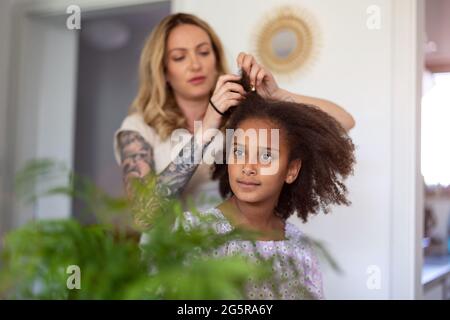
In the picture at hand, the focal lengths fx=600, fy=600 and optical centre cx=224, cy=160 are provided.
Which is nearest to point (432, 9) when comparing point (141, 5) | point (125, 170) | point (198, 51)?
point (198, 51)

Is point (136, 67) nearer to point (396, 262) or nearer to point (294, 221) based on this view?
point (294, 221)

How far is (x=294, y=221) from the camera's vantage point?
1397mm

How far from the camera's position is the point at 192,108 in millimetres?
1494

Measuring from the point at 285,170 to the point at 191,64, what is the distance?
14.6 inches

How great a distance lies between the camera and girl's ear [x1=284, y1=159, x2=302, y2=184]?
4.48 ft

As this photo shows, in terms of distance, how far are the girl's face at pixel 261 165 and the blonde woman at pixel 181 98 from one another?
0.08 m

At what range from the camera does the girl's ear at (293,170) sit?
1.36 meters

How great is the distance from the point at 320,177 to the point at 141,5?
66cm

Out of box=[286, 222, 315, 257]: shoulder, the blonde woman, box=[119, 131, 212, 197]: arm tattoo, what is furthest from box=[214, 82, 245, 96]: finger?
box=[286, 222, 315, 257]: shoulder

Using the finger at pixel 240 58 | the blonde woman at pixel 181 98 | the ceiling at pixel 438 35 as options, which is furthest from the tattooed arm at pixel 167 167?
the ceiling at pixel 438 35

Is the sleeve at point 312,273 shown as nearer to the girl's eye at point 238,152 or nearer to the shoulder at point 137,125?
the girl's eye at point 238,152

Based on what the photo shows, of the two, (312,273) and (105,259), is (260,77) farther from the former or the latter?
(105,259)

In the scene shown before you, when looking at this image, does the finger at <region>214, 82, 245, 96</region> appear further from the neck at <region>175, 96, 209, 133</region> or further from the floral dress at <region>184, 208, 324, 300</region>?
the floral dress at <region>184, 208, 324, 300</region>

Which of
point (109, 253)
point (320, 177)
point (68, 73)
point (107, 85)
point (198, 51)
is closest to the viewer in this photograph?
point (109, 253)
